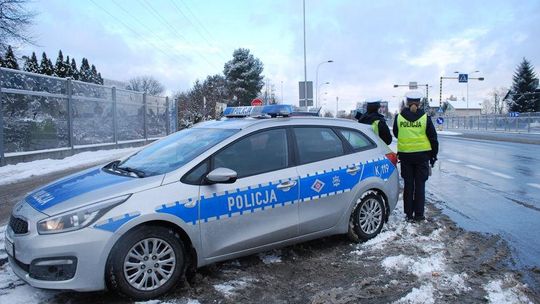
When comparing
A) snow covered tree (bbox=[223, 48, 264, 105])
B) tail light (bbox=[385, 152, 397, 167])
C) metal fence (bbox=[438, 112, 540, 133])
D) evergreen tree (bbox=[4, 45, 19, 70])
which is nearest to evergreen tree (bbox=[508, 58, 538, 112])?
metal fence (bbox=[438, 112, 540, 133])

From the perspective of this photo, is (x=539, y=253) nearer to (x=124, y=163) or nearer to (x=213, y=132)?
(x=213, y=132)

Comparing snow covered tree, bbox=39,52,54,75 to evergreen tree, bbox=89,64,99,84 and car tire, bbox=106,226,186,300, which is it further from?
car tire, bbox=106,226,186,300

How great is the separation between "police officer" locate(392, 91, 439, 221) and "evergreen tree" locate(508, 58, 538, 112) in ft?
227

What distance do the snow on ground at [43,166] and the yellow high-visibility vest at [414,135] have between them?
27.0 ft

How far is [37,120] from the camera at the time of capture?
14.9 metres

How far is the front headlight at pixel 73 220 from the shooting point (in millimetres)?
3771

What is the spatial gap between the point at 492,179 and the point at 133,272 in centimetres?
990

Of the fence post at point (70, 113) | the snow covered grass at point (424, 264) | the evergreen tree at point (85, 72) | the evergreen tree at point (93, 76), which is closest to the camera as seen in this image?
the snow covered grass at point (424, 264)

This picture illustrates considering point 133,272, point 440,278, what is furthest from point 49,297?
point 440,278

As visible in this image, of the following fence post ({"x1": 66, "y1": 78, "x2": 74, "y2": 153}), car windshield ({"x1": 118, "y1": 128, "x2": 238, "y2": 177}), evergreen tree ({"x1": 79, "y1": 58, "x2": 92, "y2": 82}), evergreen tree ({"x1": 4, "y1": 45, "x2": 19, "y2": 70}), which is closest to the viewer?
car windshield ({"x1": 118, "y1": 128, "x2": 238, "y2": 177})

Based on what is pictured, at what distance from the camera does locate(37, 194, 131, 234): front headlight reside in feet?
12.4

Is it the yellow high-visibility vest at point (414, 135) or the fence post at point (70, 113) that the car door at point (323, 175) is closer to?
the yellow high-visibility vest at point (414, 135)

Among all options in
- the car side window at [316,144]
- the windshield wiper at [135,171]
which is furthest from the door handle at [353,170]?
the windshield wiper at [135,171]

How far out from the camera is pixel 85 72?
5984 centimetres
